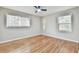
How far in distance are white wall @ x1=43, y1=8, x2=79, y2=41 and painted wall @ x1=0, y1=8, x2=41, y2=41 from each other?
19cm

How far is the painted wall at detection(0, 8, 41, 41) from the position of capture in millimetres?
1344

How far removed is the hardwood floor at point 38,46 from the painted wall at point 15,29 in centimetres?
12

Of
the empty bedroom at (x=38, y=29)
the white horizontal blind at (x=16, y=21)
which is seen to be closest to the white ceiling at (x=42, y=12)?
the empty bedroom at (x=38, y=29)

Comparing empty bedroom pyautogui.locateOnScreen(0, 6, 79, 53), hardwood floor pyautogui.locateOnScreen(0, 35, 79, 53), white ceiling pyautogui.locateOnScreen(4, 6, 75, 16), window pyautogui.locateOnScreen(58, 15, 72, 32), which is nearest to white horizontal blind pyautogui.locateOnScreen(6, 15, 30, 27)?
empty bedroom pyautogui.locateOnScreen(0, 6, 79, 53)

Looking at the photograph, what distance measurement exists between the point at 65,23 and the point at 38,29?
0.55m

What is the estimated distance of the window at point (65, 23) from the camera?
4.58 feet

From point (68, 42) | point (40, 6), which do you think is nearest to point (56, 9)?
point (40, 6)

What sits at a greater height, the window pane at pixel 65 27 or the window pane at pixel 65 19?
the window pane at pixel 65 19

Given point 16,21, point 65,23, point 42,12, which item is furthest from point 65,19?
point 16,21

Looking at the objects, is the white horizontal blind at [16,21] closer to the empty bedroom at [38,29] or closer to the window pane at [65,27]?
the empty bedroom at [38,29]
